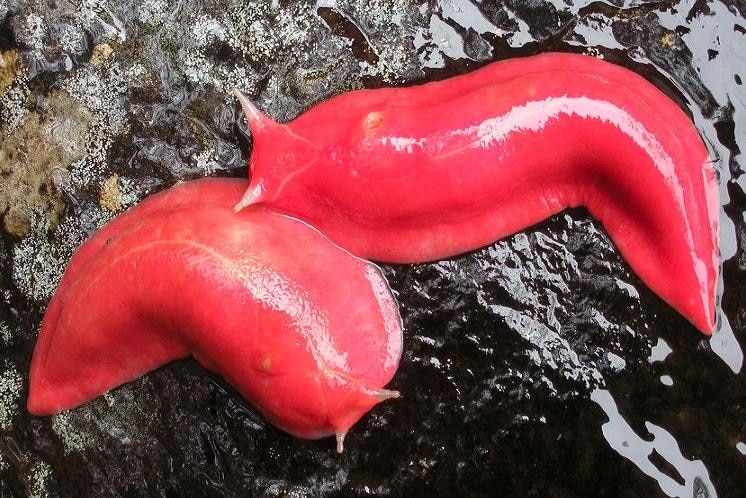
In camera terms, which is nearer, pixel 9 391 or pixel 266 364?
pixel 266 364

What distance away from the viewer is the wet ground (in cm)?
293

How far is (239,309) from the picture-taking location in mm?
2758

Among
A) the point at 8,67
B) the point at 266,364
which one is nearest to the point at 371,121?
the point at 266,364

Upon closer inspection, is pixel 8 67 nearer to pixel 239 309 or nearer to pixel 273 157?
pixel 273 157

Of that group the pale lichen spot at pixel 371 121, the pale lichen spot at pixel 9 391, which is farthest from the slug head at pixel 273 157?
the pale lichen spot at pixel 9 391

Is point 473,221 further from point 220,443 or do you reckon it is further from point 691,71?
point 220,443

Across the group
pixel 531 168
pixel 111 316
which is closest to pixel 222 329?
pixel 111 316

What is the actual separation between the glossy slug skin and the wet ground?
103 millimetres

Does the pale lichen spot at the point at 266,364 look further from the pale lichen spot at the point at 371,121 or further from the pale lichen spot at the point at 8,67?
the pale lichen spot at the point at 8,67

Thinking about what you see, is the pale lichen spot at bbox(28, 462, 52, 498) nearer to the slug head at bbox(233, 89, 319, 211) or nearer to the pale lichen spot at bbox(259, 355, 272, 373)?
the pale lichen spot at bbox(259, 355, 272, 373)

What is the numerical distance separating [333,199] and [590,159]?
0.86 metres

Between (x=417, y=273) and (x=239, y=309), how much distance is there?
0.65m

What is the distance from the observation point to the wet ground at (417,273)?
2.93 m

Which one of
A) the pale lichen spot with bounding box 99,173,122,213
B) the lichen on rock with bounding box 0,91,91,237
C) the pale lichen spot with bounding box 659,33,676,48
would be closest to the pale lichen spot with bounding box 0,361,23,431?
the lichen on rock with bounding box 0,91,91,237
